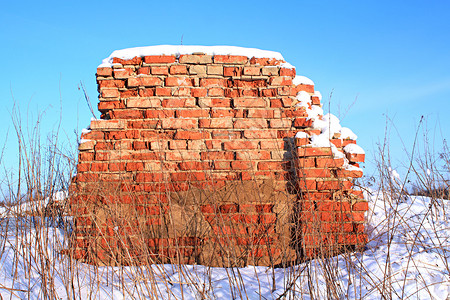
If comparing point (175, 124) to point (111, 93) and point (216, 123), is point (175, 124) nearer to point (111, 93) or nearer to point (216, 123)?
point (216, 123)

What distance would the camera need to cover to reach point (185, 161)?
2643 mm

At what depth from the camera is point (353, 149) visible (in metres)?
2.76

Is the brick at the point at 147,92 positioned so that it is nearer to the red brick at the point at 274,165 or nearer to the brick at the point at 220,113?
the brick at the point at 220,113

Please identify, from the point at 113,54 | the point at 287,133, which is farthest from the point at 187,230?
the point at 113,54

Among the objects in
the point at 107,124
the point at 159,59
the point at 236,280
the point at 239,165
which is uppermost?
the point at 159,59

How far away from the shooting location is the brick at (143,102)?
2.71 m

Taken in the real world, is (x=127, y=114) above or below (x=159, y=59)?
below

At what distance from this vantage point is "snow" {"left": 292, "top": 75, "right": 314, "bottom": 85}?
9.63 ft

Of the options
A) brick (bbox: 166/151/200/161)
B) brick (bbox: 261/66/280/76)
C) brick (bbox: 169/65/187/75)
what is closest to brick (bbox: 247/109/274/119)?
brick (bbox: 261/66/280/76)

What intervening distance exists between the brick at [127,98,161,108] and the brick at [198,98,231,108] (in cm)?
37

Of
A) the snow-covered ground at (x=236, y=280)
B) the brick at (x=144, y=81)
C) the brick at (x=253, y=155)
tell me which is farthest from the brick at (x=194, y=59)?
the snow-covered ground at (x=236, y=280)

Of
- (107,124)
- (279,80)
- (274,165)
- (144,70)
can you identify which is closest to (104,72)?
(144,70)

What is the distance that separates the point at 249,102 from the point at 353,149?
3.27 feet

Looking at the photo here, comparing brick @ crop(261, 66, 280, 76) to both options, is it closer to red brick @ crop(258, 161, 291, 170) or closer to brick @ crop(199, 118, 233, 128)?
brick @ crop(199, 118, 233, 128)
